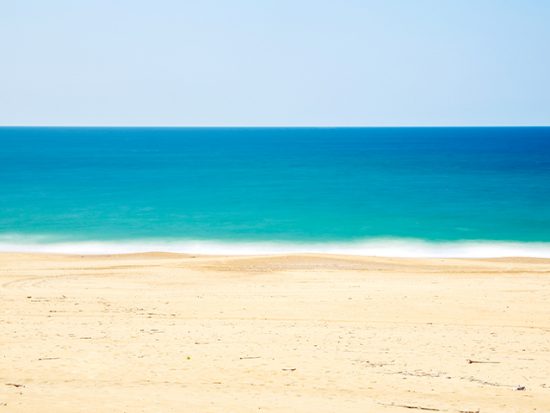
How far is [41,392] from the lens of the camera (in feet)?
31.6

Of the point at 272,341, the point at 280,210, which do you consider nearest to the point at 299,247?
the point at 280,210

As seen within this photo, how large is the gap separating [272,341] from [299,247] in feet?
68.5

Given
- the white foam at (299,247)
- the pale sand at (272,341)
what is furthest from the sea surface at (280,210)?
the pale sand at (272,341)

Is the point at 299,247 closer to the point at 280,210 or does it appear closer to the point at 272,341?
the point at 280,210

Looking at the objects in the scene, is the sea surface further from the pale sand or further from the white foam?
the pale sand

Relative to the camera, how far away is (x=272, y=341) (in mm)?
12719

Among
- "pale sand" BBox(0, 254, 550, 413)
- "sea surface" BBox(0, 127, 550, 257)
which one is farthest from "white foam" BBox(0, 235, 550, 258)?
"pale sand" BBox(0, 254, 550, 413)

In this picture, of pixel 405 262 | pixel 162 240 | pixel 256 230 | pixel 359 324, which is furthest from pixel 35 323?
pixel 256 230

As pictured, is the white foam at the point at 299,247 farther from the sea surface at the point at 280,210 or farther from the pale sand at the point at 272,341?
the pale sand at the point at 272,341

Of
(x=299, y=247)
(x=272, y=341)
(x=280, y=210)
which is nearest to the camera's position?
(x=272, y=341)

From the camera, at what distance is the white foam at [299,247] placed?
3181 centimetres

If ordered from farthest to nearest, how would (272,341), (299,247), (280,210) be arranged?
(280,210)
(299,247)
(272,341)

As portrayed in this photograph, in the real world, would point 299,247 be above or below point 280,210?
below

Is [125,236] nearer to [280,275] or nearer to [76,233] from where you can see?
[76,233]
